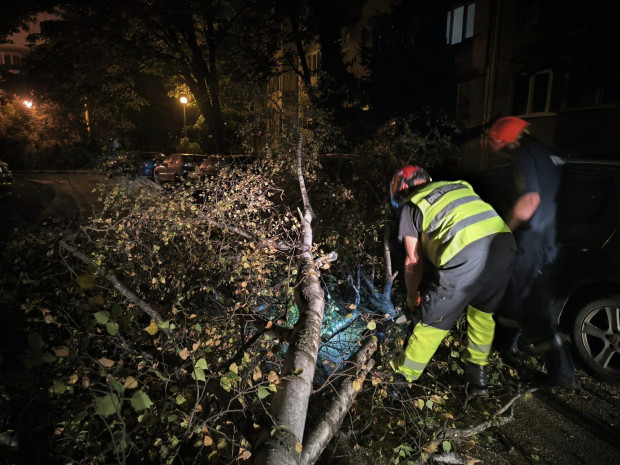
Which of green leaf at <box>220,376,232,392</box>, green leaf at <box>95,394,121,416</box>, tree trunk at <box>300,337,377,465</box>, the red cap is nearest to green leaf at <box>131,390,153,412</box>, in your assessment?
green leaf at <box>95,394,121,416</box>

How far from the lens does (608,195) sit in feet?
10.9

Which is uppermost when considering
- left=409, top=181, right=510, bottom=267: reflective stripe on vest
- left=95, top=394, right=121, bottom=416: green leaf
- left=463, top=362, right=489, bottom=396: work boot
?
left=409, top=181, right=510, bottom=267: reflective stripe on vest

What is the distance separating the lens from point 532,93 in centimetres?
1160

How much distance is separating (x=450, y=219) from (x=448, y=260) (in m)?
0.27

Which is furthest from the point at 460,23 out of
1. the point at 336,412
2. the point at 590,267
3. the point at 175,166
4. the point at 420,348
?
the point at 336,412

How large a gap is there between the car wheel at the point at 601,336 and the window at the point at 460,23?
42.8 ft

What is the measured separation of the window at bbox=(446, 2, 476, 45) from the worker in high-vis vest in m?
13.5

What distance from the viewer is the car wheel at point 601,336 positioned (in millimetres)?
3039

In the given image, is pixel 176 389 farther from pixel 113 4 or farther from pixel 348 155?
pixel 113 4

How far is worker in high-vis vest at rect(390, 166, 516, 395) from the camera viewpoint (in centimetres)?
247

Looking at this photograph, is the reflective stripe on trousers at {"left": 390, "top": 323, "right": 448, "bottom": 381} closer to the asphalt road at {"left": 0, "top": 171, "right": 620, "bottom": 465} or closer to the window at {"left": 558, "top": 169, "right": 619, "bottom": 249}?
the asphalt road at {"left": 0, "top": 171, "right": 620, "bottom": 465}

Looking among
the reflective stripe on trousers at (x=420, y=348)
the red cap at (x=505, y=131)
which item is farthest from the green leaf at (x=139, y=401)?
the red cap at (x=505, y=131)

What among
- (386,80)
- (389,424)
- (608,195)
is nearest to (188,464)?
(389,424)

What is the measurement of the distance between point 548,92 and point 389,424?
1204 cm
